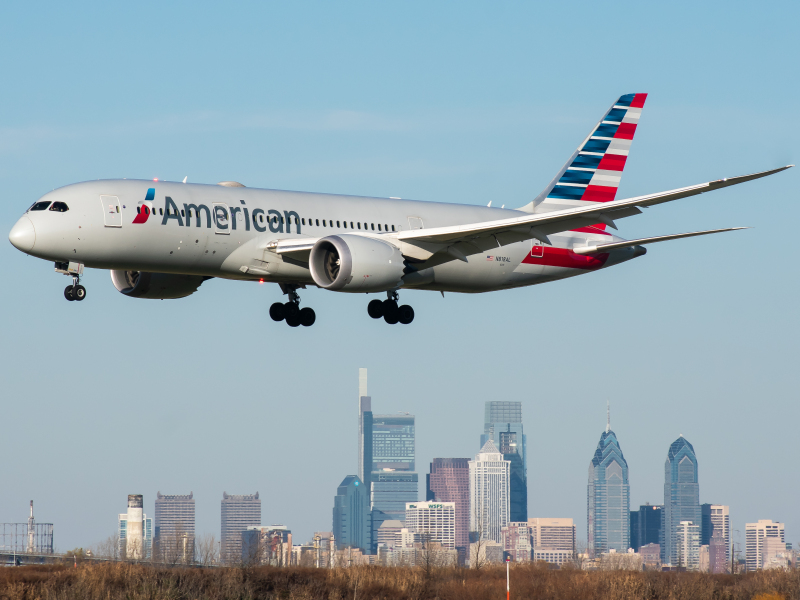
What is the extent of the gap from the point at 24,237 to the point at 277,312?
12.3 metres

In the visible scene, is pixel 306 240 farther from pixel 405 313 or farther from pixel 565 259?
A: pixel 565 259

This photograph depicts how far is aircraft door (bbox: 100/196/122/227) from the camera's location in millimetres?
41188

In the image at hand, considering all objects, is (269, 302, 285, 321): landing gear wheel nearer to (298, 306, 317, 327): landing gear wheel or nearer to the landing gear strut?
(298, 306, 317, 327): landing gear wheel

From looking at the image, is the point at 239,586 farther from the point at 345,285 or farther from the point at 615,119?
the point at 615,119

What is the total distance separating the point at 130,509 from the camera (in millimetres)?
138875

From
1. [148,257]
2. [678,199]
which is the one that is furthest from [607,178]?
[148,257]

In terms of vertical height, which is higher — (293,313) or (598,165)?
(598,165)

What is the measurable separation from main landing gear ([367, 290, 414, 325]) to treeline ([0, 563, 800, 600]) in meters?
14.8

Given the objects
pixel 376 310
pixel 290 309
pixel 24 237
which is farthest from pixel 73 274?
pixel 376 310

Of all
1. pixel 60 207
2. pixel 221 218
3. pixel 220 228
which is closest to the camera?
pixel 60 207

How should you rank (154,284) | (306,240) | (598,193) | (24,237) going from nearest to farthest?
(24,237), (306,240), (154,284), (598,193)

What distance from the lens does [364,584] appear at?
5988cm

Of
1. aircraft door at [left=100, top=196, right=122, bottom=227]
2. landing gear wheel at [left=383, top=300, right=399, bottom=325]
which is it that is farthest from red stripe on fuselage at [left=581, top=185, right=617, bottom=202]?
aircraft door at [left=100, top=196, right=122, bottom=227]

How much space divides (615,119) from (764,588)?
85.6 ft
